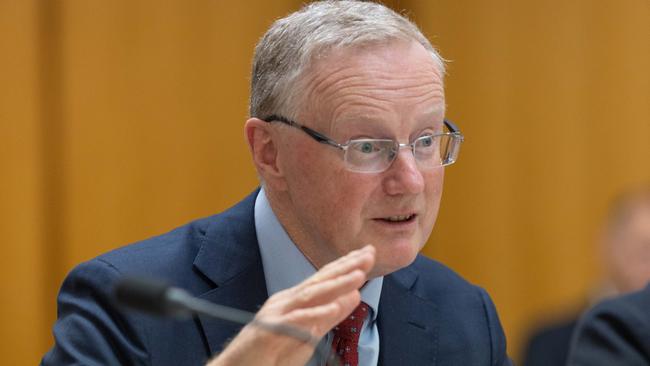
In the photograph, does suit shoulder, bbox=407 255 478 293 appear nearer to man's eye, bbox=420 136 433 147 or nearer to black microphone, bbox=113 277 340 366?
man's eye, bbox=420 136 433 147

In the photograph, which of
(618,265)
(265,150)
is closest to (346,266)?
(265,150)

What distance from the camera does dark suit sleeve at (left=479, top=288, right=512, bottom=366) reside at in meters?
2.58

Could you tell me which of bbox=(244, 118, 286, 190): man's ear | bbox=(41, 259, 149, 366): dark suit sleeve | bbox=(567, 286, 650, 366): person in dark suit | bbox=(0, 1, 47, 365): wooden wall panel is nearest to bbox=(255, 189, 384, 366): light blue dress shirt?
bbox=(244, 118, 286, 190): man's ear

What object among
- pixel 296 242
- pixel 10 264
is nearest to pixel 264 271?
pixel 296 242

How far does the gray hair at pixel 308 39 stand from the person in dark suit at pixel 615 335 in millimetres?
621

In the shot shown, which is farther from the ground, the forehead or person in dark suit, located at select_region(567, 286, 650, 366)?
the forehead

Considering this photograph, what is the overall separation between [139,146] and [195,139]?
0.24m

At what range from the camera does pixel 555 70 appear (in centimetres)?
477

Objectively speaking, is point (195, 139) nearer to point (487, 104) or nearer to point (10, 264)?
point (10, 264)

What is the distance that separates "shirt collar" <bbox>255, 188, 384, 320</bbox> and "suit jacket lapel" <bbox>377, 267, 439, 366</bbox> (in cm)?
5

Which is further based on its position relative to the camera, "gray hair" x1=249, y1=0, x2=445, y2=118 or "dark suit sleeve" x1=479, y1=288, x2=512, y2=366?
"dark suit sleeve" x1=479, y1=288, x2=512, y2=366

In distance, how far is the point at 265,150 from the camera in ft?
7.88

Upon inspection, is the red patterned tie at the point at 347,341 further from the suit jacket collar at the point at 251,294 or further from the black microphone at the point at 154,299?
the black microphone at the point at 154,299

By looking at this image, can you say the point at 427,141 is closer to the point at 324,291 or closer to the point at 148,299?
the point at 324,291
